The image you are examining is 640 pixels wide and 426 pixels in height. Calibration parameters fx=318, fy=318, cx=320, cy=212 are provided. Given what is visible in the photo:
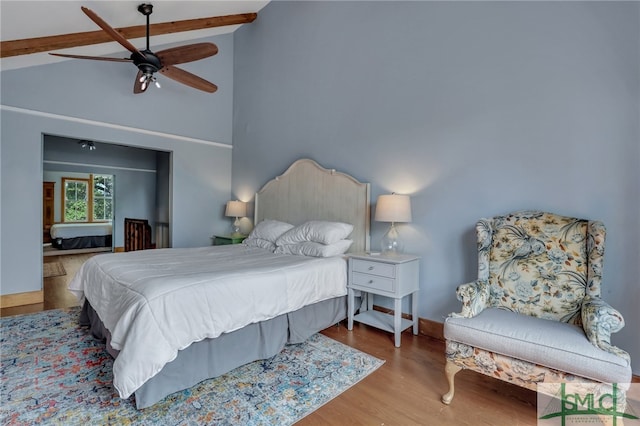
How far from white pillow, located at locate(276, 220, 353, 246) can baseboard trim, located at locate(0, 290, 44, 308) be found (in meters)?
2.92

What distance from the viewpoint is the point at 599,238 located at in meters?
1.96

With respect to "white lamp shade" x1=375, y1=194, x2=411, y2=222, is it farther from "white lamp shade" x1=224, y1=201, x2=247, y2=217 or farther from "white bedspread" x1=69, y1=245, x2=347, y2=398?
"white lamp shade" x1=224, y1=201, x2=247, y2=217

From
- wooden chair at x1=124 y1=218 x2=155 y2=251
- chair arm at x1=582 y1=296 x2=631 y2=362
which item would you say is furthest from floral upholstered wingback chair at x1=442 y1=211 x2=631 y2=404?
wooden chair at x1=124 y1=218 x2=155 y2=251

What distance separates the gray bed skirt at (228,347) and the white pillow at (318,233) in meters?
0.61

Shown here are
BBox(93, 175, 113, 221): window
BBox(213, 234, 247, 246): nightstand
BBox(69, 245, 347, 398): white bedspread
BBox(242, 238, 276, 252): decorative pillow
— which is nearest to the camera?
BBox(69, 245, 347, 398): white bedspread

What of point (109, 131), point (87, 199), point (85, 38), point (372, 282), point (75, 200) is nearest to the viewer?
point (372, 282)

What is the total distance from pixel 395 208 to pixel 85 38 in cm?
376

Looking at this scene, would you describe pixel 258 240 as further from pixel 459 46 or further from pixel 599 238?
pixel 599 238

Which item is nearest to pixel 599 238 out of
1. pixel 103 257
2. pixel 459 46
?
pixel 459 46

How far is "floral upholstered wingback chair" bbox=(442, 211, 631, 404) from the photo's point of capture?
5.17 feet

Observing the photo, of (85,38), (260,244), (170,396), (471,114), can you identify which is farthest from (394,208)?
(85,38)

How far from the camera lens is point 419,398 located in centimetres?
199

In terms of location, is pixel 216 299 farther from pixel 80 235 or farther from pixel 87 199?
pixel 87 199
